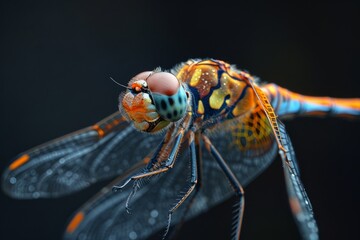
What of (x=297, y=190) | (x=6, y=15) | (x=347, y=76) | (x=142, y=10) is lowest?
(x=347, y=76)

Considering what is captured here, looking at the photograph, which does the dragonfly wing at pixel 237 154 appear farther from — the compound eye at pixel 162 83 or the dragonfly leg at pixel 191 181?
the compound eye at pixel 162 83

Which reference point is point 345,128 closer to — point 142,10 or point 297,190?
point 142,10

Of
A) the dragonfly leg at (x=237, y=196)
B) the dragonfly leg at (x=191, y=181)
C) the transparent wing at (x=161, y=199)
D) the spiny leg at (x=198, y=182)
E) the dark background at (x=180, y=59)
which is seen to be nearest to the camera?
the dragonfly leg at (x=191, y=181)

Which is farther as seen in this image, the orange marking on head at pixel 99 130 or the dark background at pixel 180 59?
the dark background at pixel 180 59

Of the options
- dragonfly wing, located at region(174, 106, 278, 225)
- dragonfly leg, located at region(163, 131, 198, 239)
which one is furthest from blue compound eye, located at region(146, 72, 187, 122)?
dragonfly wing, located at region(174, 106, 278, 225)

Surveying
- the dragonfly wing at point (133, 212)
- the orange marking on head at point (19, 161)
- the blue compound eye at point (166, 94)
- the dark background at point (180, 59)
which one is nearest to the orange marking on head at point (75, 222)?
the dragonfly wing at point (133, 212)

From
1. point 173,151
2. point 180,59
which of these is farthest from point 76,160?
point 180,59

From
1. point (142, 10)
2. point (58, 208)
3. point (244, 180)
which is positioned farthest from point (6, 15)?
point (244, 180)

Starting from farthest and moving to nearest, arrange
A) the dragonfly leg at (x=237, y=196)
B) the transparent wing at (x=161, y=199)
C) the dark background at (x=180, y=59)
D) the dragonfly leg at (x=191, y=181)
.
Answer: the dark background at (x=180, y=59) → the transparent wing at (x=161, y=199) → the dragonfly leg at (x=237, y=196) → the dragonfly leg at (x=191, y=181)
